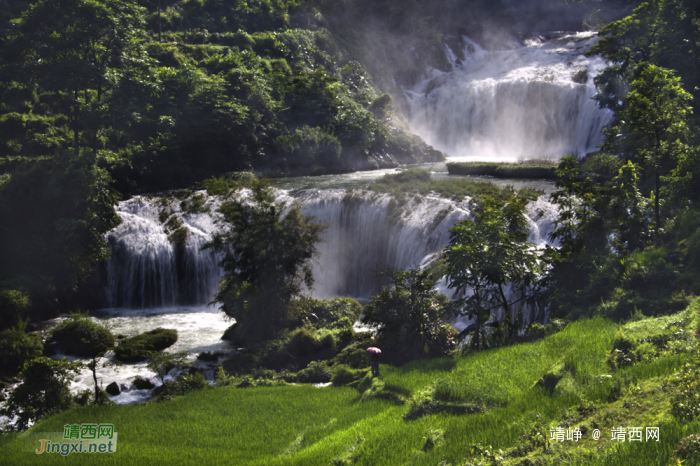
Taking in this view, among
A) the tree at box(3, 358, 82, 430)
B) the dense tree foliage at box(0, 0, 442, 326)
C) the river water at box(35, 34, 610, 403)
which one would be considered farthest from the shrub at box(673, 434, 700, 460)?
the dense tree foliage at box(0, 0, 442, 326)

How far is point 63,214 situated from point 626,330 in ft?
74.7

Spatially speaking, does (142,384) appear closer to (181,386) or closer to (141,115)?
(181,386)

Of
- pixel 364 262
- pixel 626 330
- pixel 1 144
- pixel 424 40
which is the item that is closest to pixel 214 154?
pixel 1 144

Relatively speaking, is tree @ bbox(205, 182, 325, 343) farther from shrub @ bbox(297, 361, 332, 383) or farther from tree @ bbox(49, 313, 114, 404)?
tree @ bbox(49, 313, 114, 404)

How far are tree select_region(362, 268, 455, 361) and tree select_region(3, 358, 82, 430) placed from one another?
7.95m

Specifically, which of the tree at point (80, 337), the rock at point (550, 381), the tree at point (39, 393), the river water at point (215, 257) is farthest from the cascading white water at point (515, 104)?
the tree at point (39, 393)

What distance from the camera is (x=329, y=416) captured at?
33.7 feet

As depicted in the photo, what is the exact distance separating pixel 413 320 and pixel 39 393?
9.39m

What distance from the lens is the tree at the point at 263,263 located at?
17156 mm

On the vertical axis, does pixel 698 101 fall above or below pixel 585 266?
above

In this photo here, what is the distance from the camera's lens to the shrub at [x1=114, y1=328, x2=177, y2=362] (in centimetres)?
1609

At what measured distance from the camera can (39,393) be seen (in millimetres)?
11594

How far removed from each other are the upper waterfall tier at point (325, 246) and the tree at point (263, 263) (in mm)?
4975

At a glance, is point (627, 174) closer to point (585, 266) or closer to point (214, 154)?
point (585, 266)
